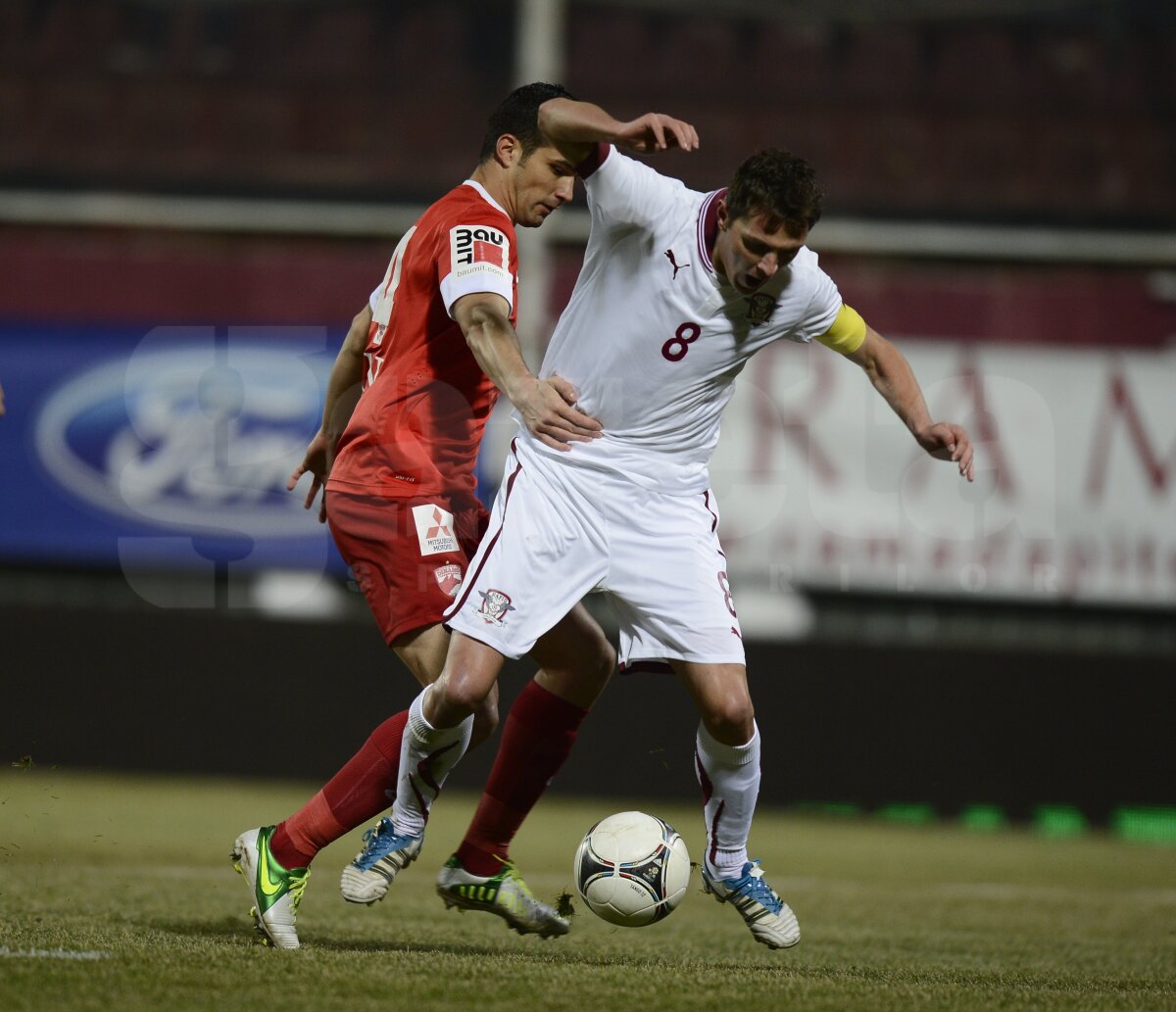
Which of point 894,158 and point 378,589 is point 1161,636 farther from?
point 378,589

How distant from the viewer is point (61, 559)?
1029 cm

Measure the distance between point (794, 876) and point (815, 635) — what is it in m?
3.00

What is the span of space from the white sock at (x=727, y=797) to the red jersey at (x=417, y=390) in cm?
107

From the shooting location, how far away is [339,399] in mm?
4887

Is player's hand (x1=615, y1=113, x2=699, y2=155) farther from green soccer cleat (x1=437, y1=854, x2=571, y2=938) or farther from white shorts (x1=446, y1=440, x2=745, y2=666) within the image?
green soccer cleat (x1=437, y1=854, x2=571, y2=938)

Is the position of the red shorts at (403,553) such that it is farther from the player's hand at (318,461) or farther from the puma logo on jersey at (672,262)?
the puma logo on jersey at (672,262)

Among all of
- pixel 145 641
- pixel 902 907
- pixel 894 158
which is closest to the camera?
pixel 902 907

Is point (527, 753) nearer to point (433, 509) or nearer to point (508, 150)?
point (433, 509)

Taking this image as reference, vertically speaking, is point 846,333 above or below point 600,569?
above

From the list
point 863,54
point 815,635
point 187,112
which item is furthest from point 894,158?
point 187,112

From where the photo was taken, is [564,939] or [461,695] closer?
[461,695]

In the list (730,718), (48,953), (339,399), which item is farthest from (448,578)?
(48,953)

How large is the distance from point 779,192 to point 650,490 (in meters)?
0.93

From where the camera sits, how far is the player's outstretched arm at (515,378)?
4035 millimetres
